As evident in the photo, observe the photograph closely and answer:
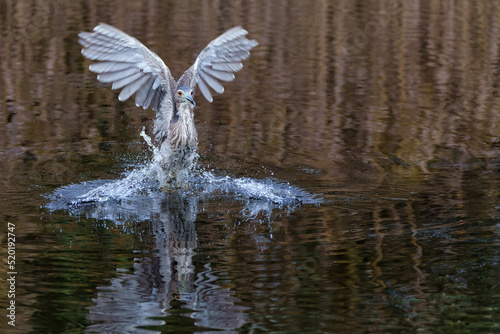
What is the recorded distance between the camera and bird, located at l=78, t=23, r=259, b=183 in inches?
293

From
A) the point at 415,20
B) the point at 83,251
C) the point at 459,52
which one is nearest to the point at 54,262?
the point at 83,251

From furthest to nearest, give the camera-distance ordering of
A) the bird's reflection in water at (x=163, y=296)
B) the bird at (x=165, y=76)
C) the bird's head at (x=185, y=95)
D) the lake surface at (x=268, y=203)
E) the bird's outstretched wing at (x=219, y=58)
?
the bird's outstretched wing at (x=219, y=58) < the bird's head at (x=185, y=95) < the bird at (x=165, y=76) < the lake surface at (x=268, y=203) < the bird's reflection in water at (x=163, y=296)

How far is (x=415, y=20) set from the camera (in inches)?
746

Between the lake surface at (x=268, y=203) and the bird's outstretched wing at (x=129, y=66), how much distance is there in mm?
829

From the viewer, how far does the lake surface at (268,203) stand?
511 centimetres

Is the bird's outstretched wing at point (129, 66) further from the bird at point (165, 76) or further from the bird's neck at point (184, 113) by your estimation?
the bird's neck at point (184, 113)

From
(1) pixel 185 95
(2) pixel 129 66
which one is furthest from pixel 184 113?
(2) pixel 129 66

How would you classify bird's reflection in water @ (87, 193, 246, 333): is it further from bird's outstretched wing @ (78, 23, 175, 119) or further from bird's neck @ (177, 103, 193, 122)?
bird's outstretched wing @ (78, 23, 175, 119)

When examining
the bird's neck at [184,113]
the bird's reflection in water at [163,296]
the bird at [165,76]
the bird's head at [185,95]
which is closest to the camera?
the bird's reflection in water at [163,296]

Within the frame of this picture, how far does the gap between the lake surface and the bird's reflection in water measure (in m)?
0.02

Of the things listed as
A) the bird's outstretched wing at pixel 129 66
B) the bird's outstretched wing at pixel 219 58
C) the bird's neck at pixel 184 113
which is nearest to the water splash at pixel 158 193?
the bird's neck at pixel 184 113

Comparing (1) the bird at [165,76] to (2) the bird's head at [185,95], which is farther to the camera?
(2) the bird's head at [185,95]

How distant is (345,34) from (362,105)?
606 cm

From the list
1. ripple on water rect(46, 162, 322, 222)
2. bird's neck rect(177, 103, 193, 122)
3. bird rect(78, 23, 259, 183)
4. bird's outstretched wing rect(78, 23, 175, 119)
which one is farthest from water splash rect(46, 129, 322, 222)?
bird's outstretched wing rect(78, 23, 175, 119)
